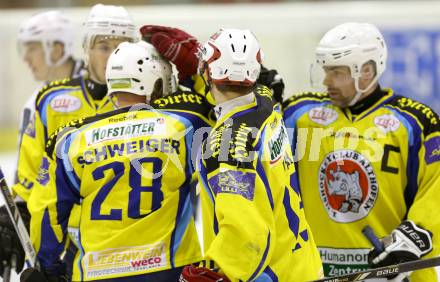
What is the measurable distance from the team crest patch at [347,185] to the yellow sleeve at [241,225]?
3.38ft

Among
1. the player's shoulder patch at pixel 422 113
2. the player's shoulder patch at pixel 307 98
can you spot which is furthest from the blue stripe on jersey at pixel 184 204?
the player's shoulder patch at pixel 422 113

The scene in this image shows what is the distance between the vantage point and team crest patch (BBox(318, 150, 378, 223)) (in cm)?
364

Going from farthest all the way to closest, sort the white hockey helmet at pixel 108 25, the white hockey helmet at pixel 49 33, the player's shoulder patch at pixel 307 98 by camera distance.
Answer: the white hockey helmet at pixel 49 33 < the white hockey helmet at pixel 108 25 < the player's shoulder patch at pixel 307 98

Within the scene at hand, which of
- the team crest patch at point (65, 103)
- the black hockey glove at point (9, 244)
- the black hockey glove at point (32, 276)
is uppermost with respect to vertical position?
the team crest patch at point (65, 103)

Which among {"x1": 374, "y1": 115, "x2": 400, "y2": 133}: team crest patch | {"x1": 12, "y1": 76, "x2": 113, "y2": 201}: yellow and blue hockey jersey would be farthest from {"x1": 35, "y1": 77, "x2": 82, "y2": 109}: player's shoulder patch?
{"x1": 374, "y1": 115, "x2": 400, "y2": 133}: team crest patch

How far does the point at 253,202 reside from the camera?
266 cm

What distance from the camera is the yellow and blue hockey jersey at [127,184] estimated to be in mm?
3139

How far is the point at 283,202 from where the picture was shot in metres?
2.80

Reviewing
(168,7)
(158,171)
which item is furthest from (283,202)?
(168,7)

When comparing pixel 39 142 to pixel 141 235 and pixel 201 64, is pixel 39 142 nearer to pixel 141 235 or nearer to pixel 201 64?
pixel 141 235

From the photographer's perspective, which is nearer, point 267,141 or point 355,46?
point 267,141

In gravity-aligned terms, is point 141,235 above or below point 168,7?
above

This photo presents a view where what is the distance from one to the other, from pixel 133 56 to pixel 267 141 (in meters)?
0.79

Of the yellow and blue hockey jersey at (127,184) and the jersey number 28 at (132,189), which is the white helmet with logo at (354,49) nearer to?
the yellow and blue hockey jersey at (127,184)
